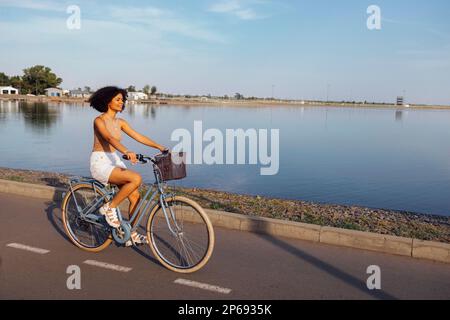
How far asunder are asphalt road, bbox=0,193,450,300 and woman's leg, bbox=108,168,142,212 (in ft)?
2.41

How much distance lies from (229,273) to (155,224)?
3.14ft

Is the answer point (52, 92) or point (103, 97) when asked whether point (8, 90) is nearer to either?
point (52, 92)

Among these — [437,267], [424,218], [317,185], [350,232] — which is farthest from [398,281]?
[317,185]

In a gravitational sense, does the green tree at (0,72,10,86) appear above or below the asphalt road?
above

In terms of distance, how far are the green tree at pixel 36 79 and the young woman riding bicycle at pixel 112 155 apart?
155m

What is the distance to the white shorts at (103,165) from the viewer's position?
5.33 m

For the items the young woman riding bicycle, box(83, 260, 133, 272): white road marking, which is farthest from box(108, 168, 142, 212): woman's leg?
box(83, 260, 133, 272): white road marking

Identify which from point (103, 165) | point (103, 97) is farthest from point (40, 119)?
point (103, 165)

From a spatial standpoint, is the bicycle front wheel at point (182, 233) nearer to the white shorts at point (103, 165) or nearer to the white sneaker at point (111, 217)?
the white sneaker at point (111, 217)

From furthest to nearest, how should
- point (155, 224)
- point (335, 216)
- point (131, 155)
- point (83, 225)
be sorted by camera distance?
1. point (335, 216)
2. point (83, 225)
3. point (155, 224)
4. point (131, 155)

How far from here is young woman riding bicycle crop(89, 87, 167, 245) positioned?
522 centimetres

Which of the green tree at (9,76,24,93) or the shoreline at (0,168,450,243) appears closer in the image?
the shoreline at (0,168,450,243)

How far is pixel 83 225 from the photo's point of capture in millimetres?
5887

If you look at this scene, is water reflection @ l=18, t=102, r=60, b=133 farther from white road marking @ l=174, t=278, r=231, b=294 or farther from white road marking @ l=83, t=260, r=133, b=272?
white road marking @ l=174, t=278, r=231, b=294
